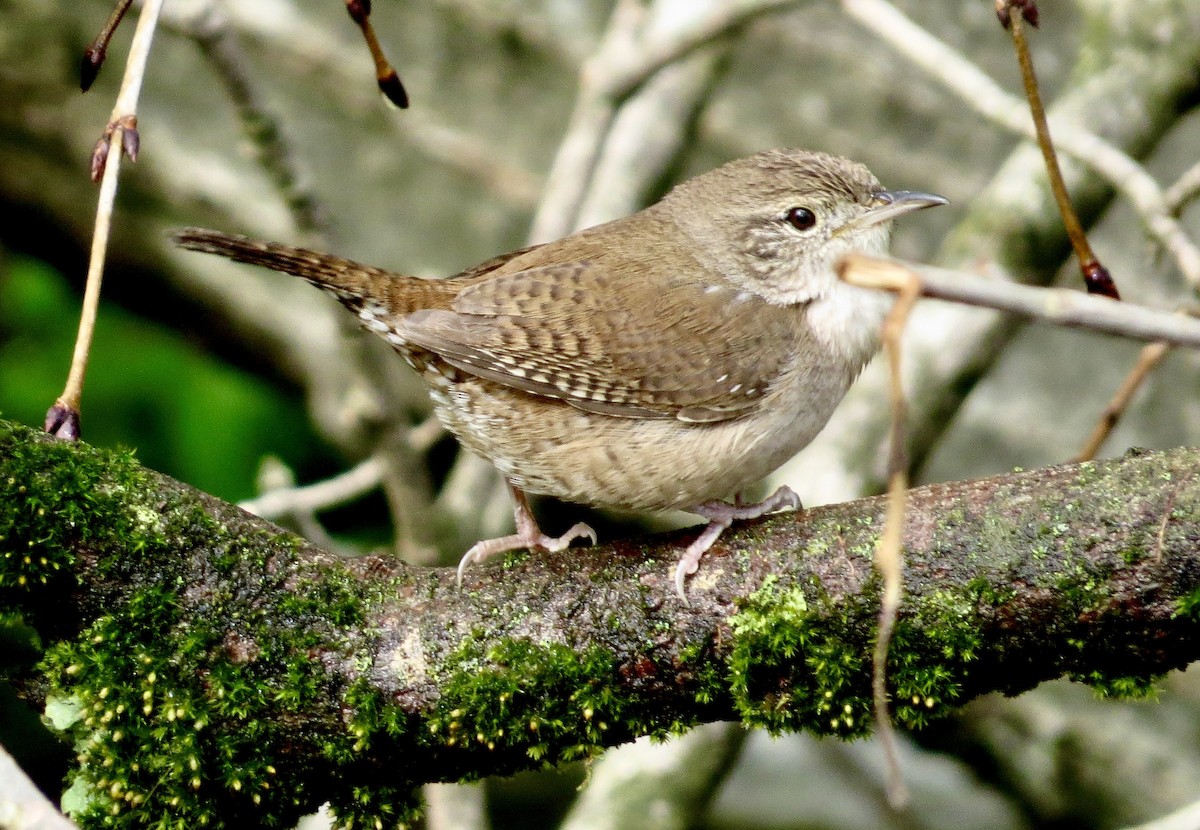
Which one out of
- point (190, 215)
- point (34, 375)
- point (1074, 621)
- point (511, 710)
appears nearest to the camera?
point (1074, 621)

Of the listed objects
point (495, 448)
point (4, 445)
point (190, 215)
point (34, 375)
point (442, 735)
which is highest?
point (190, 215)

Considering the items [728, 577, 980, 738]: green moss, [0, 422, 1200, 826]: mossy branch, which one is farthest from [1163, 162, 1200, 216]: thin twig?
[728, 577, 980, 738]: green moss

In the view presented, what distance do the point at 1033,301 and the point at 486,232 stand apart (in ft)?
16.4

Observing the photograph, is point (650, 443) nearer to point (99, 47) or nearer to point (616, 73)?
point (99, 47)

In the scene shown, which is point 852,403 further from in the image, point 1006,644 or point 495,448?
point 1006,644

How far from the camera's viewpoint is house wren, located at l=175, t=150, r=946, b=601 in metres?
2.97

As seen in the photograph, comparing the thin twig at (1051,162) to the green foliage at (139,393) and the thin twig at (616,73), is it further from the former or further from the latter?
the green foliage at (139,393)

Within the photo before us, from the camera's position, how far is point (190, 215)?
607cm

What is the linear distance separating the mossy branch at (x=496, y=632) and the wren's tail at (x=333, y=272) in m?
0.62

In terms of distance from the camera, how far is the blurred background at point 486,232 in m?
5.25

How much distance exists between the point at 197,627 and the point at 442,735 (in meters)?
0.54

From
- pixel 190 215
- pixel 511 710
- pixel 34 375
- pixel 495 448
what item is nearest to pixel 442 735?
pixel 511 710

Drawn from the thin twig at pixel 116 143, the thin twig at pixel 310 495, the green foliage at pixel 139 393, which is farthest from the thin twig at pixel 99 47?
the green foliage at pixel 139 393

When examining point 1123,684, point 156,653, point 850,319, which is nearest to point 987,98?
point 850,319
